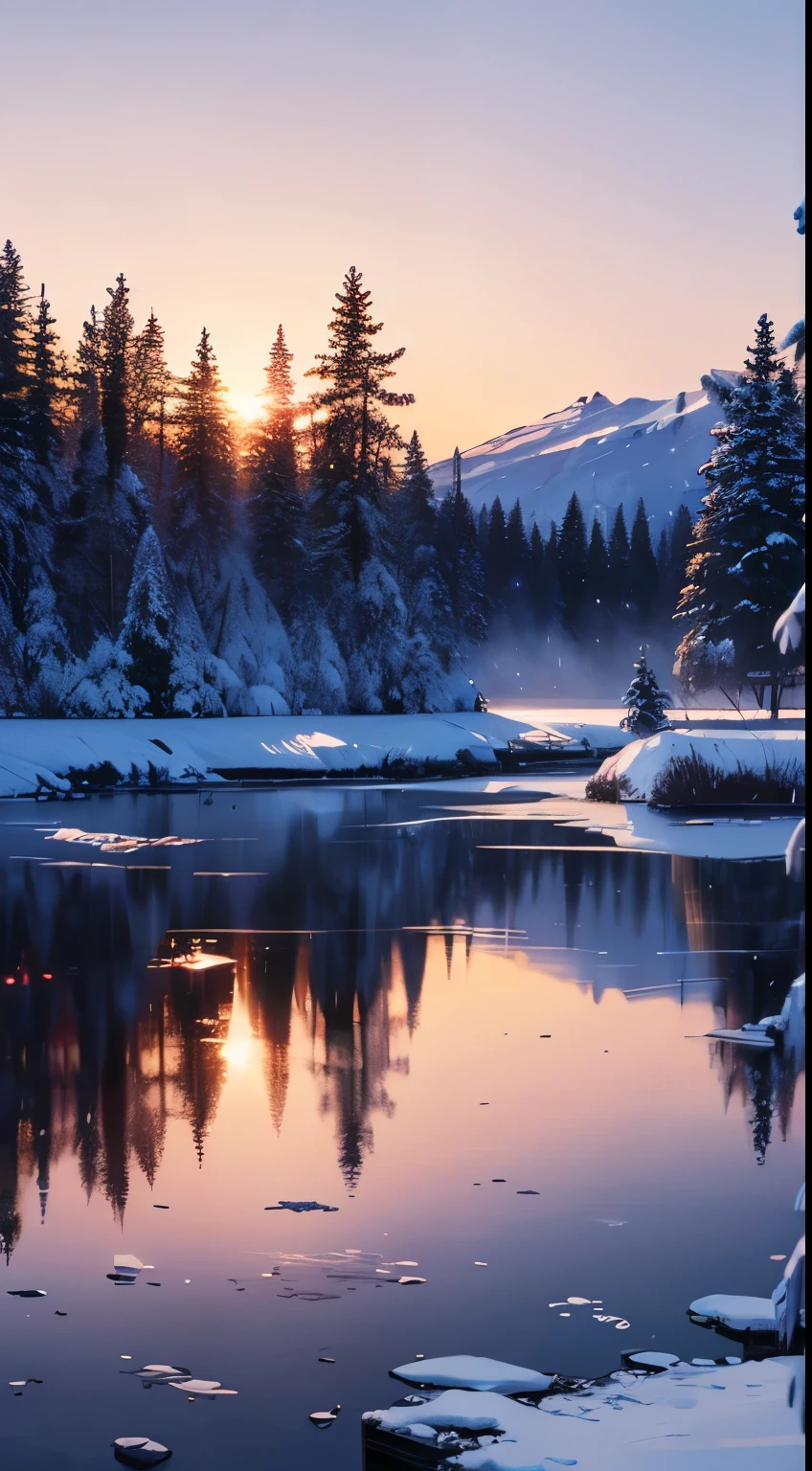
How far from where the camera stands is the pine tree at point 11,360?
5994 cm

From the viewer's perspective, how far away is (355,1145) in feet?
34.3

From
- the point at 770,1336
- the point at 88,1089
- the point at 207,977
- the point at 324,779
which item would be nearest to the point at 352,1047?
the point at 88,1089

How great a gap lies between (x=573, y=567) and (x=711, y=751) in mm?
100600

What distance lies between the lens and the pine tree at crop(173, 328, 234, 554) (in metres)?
69.1

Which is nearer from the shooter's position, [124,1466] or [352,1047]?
[124,1466]

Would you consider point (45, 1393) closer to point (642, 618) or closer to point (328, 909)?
point (328, 909)

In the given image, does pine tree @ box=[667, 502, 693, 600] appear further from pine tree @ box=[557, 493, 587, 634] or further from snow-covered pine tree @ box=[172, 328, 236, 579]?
snow-covered pine tree @ box=[172, 328, 236, 579]

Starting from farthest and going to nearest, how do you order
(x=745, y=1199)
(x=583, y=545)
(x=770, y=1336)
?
(x=583, y=545), (x=745, y=1199), (x=770, y=1336)

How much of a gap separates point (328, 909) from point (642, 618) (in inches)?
4721

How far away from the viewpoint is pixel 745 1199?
30.2 ft

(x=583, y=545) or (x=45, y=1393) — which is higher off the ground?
(x=583, y=545)

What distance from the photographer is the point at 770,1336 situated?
729 cm

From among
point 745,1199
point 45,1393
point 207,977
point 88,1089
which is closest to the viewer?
point 45,1393

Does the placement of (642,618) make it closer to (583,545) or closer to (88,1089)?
(583,545)
